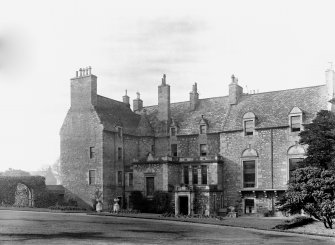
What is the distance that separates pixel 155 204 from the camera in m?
46.4

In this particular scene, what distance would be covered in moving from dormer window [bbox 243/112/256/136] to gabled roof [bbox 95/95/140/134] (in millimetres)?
13201

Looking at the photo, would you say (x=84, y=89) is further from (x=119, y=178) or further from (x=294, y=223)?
(x=294, y=223)

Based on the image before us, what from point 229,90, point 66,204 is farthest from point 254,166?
point 66,204

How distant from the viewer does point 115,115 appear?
5166cm

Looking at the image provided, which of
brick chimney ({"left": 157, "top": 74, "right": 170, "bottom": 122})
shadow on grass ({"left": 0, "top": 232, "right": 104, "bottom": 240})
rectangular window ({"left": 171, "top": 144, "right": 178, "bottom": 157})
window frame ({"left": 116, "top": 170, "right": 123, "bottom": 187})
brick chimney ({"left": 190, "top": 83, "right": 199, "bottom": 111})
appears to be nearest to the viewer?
shadow on grass ({"left": 0, "top": 232, "right": 104, "bottom": 240})

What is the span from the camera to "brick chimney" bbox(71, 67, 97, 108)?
4938cm

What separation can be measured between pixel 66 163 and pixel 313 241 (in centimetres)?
3233

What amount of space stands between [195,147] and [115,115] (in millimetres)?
9636

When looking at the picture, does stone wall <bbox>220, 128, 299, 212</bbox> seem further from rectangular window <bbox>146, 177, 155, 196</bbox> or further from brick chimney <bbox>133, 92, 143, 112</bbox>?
brick chimney <bbox>133, 92, 143, 112</bbox>

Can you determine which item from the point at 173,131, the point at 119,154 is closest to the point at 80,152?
the point at 119,154

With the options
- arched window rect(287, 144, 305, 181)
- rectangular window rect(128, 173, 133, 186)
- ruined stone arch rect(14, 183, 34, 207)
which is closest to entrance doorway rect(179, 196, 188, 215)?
rectangular window rect(128, 173, 133, 186)

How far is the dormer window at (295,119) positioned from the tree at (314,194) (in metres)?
12.0

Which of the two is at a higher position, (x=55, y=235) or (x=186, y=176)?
(x=186, y=176)

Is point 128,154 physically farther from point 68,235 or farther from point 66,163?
Answer: point 68,235
